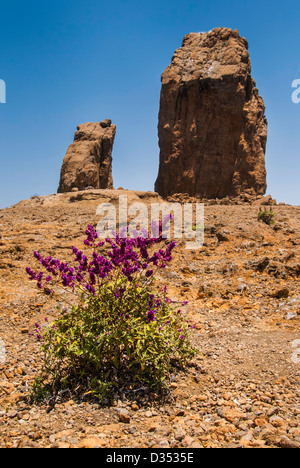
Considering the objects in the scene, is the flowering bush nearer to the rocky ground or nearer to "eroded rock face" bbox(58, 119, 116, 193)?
the rocky ground

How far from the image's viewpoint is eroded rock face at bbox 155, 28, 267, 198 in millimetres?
17641

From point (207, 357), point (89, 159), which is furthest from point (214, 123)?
point (207, 357)

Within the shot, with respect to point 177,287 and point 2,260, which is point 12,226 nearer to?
point 2,260

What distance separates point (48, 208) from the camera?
11914mm

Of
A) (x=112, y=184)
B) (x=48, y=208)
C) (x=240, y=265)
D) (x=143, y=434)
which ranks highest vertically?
(x=112, y=184)

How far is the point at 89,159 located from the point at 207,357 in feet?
64.2

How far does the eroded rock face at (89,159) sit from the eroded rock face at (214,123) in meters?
5.46

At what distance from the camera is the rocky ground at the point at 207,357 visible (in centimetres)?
238

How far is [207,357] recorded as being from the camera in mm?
3766

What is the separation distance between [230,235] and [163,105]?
13.6m

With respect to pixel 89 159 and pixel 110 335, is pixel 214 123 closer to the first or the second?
pixel 89 159

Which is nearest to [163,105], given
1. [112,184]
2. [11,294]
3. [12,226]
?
[112,184]

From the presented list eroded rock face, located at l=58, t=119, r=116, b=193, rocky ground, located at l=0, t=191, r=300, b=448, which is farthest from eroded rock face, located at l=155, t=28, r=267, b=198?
rocky ground, located at l=0, t=191, r=300, b=448

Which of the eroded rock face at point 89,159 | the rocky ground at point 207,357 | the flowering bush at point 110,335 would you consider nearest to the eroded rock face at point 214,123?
the eroded rock face at point 89,159
